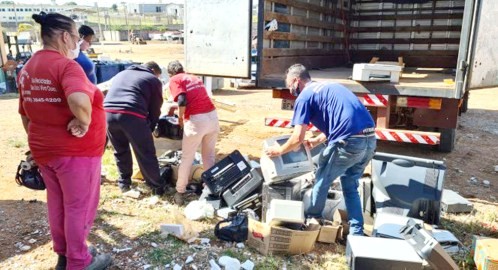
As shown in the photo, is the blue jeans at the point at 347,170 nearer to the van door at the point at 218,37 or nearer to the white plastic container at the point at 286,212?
the white plastic container at the point at 286,212

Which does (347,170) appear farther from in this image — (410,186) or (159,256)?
(159,256)

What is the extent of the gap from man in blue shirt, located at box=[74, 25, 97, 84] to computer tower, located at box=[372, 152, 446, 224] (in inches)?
125

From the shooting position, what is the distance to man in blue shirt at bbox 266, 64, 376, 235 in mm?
3348

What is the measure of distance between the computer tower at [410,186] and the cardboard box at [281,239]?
2.66 ft

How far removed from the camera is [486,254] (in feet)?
9.28

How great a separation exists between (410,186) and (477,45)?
76.5 inches

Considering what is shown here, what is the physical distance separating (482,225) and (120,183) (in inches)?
148

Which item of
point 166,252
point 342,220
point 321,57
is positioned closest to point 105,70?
point 321,57

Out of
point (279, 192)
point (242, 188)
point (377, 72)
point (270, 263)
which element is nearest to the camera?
point (270, 263)

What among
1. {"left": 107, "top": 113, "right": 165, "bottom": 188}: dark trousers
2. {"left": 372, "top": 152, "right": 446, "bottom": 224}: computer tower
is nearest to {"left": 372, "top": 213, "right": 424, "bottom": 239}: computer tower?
{"left": 372, "top": 152, "right": 446, "bottom": 224}: computer tower

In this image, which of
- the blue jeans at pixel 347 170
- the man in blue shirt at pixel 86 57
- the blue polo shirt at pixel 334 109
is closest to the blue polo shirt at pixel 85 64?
the man in blue shirt at pixel 86 57

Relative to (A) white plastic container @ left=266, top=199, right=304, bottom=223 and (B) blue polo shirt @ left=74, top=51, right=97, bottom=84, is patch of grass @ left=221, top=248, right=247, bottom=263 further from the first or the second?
(B) blue polo shirt @ left=74, top=51, right=97, bottom=84

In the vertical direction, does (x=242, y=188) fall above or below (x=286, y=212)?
below

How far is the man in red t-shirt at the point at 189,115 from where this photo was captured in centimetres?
441
